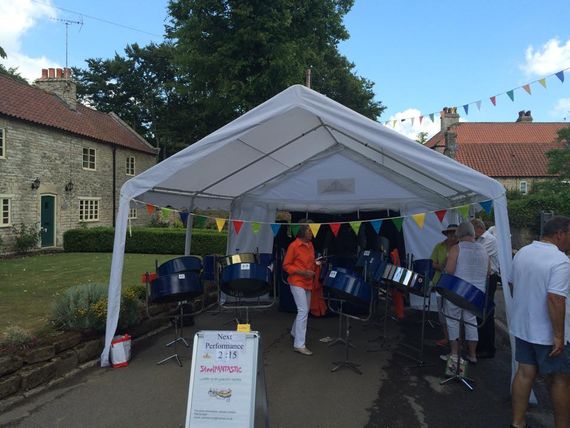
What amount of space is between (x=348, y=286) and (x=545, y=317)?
6.24 feet

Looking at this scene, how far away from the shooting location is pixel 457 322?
15.2 feet

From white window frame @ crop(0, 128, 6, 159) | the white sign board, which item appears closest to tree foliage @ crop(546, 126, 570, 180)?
the white sign board

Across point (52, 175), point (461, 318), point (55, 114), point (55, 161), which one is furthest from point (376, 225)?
point (55, 114)

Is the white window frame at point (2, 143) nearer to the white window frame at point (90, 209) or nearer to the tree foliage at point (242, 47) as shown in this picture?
the white window frame at point (90, 209)

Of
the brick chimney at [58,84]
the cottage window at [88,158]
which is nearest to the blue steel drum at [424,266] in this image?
the cottage window at [88,158]

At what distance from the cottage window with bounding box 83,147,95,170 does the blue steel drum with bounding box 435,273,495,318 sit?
18.4 meters

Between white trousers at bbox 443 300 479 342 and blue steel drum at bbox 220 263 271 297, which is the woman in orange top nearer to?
blue steel drum at bbox 220 263 271 297

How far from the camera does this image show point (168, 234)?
55.2 ft

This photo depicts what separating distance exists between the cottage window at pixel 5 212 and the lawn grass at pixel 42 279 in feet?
4.77

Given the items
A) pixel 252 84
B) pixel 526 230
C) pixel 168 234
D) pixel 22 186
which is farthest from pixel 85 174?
pixel 526 230

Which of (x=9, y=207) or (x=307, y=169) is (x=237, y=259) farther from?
(x=9, y=207)

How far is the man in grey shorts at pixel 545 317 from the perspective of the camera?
299cm

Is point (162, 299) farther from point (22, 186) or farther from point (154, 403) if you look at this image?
point (22, 186)

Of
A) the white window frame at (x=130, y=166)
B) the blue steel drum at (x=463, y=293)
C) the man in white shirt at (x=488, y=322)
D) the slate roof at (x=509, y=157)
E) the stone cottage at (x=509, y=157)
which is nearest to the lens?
the blue steel drum at (x=463, y=293)
